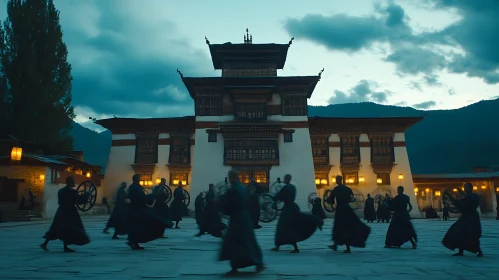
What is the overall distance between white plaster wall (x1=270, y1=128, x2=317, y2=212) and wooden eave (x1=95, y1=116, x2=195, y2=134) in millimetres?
8033

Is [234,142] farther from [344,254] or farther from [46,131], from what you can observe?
[344,254]

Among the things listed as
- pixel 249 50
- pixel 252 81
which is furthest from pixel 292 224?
pixel 249 50

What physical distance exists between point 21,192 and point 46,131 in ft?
20.0

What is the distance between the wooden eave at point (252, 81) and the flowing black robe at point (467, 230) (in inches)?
972

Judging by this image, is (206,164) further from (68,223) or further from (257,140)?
(68,223)

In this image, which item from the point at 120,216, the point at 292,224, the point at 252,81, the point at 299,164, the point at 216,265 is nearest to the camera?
the point at 216,265

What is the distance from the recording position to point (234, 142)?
31688 millimetres

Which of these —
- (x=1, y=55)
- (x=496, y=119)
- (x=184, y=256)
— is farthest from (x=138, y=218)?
(x=496, y=119)

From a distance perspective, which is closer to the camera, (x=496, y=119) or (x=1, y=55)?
(x=1, y=55)

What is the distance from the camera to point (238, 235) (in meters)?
5.95

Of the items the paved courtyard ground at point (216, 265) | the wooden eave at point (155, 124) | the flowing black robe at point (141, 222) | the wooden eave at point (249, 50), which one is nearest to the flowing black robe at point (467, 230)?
the paved courtyard ground at point (216, 265)

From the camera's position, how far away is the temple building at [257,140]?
1239 inches

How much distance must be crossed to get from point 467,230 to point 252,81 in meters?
25.8

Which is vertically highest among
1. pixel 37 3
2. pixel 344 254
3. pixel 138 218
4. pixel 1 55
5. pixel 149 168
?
pixel 37 3
